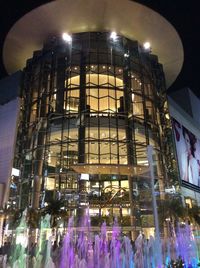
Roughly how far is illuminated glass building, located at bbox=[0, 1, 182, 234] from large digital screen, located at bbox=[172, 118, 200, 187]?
7015mm

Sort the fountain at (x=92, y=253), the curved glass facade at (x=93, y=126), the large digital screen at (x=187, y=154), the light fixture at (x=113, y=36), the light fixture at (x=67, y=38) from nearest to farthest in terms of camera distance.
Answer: the fountain at (x=92, y=253)
the curved glass facade at (x=93, y=126)
the light fixture at (x=67, y=38)
the light fixture at (x=113, y=36)
the large digital screen at (x=187, y=154)

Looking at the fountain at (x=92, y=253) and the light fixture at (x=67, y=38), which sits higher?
the light fixture at (x=67, y=38)

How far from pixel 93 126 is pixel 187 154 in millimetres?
17494

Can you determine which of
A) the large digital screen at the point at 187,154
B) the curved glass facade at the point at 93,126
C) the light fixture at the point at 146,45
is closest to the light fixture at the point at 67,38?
the curved glass facade at the point at 93,126

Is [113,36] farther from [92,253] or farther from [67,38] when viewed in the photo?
[92,253]

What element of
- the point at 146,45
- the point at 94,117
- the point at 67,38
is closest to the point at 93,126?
the point at 94,117

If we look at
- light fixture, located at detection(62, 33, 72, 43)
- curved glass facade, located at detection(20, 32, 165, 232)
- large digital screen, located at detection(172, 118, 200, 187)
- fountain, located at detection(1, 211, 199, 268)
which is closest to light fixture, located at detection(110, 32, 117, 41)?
curved glass facade, located at detection(20, 32, 165, 232)

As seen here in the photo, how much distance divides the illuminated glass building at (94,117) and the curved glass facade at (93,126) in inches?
3.2

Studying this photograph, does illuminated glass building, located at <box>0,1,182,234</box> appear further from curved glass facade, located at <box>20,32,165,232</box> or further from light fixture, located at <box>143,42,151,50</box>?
light fixture, located at <box>143,42,151,50</box>

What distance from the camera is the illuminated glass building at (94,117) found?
73.5 ft

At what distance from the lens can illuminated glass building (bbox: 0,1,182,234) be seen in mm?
22406

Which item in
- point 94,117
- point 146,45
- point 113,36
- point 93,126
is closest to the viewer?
point 93,126

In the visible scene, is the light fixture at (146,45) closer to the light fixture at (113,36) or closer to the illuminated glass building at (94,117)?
the illuminated glass building at (94,117)

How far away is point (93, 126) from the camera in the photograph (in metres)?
24.4
